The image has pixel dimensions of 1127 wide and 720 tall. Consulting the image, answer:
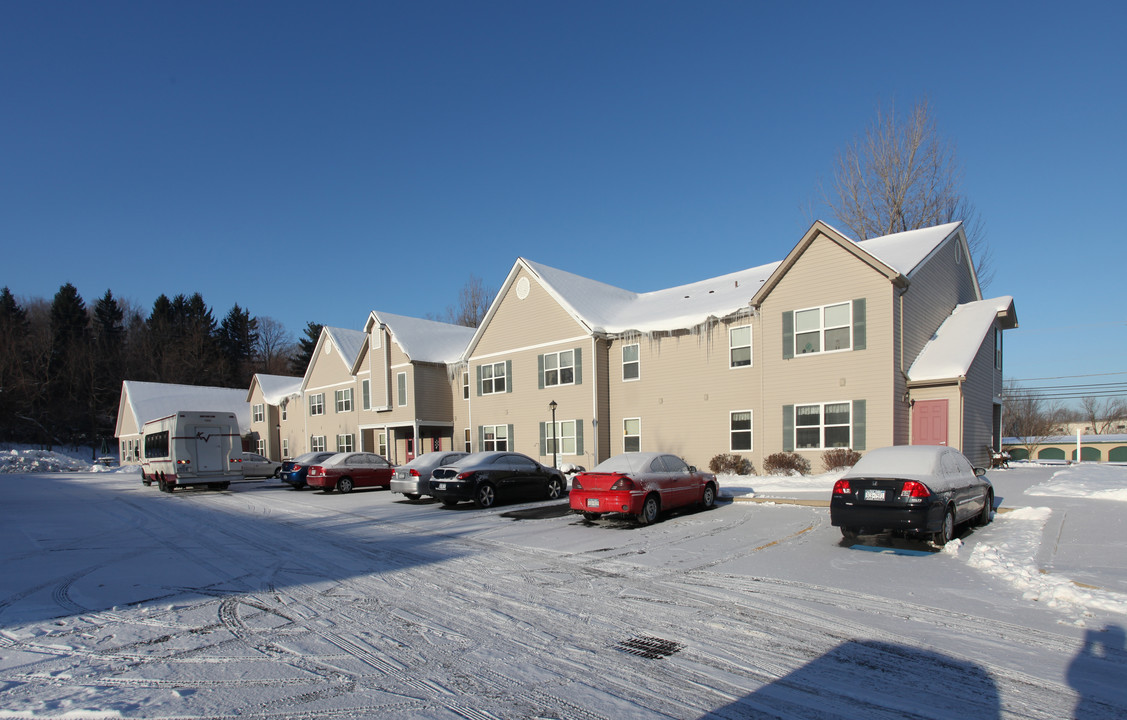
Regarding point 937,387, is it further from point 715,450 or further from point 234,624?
point 234,624

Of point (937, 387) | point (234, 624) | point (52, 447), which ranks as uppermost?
point (937, 387)

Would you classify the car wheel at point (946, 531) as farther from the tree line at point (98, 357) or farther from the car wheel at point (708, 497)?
the tree line at point (98, 357)

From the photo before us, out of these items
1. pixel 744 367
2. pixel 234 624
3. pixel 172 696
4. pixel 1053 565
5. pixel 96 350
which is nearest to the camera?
pixel 172 696

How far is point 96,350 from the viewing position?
68500 mm

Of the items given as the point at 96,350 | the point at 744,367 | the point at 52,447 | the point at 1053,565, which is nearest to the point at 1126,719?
the point at 1053,565

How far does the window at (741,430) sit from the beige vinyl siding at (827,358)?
0.39m

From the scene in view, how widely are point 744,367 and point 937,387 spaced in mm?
5714

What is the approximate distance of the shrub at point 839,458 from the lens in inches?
733

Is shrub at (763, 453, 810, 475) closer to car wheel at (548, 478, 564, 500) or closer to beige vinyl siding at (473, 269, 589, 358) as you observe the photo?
car wheel at (548, 478, 564, 500)

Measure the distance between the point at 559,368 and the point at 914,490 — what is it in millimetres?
18803

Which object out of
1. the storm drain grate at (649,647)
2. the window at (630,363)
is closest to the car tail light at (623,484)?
the storm drain grate at (649,647)

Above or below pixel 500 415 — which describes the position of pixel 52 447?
below

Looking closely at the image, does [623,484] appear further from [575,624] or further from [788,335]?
[788,335]

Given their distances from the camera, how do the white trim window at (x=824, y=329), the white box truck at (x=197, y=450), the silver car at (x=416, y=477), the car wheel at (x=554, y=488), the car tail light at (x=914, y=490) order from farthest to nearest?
1. the white box truck at (x=197, y=450)
2. the white trim window at (x=824, y=329)
3. the car wheel at (x=554, y=488)
4. the silver car at (x=416, y=477)
5. the car tail light at (x=914, y=490)
